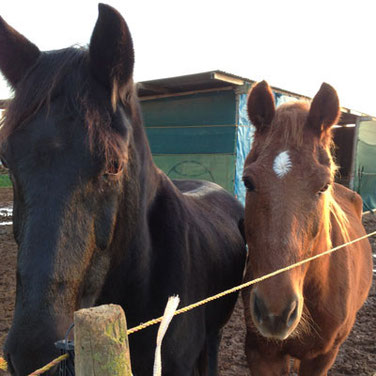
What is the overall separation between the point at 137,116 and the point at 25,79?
1.73 ft

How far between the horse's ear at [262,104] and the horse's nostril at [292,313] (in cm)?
118

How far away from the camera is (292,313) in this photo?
1763 millimetres

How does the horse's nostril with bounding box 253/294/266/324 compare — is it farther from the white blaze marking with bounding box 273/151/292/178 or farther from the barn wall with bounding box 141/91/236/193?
the barn wall with bounding box 141/91/236/193

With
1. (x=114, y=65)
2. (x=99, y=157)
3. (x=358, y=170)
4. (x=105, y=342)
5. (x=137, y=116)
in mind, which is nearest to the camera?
(x=105, y=342)

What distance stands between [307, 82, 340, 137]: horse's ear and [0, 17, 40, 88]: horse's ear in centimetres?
162

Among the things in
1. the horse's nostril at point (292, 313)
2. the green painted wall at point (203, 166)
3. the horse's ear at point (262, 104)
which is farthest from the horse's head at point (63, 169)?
the green painted wall at point (203, 166)

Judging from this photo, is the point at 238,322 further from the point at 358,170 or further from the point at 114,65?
the point at 358,170

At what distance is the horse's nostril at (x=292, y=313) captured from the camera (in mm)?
1720

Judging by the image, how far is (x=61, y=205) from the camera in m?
1.16

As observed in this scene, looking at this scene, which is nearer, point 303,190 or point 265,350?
point 303,190

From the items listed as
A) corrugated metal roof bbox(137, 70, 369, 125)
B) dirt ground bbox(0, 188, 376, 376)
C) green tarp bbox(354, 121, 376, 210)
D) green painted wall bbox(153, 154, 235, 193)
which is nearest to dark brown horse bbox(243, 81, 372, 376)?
dirt ground bbox(0, 188, 376, 376)

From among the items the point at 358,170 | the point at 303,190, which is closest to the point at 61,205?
the point at 303,190

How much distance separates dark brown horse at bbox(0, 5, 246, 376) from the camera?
109cm

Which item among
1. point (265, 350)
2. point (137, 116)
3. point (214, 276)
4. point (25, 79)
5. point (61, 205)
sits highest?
point (25, 79)
